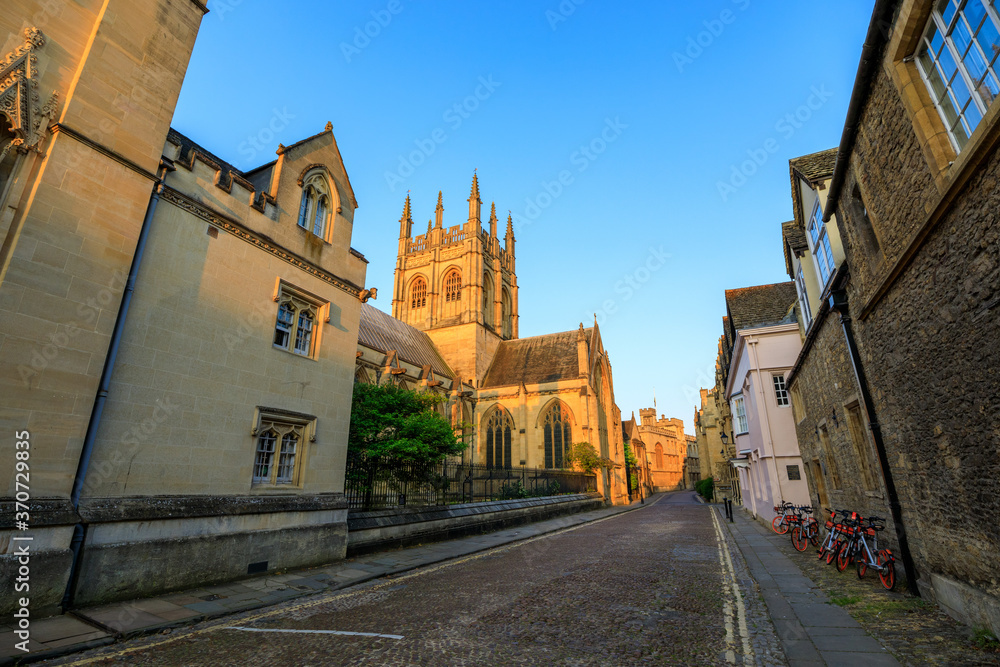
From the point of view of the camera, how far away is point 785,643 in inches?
203

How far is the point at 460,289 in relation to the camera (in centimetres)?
4606

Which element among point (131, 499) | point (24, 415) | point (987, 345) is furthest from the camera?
point (131, 499)

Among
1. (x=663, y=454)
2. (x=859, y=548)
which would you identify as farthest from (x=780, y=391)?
(x=663, y=454)

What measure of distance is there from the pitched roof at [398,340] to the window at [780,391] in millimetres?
21448

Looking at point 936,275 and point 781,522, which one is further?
point 781,522

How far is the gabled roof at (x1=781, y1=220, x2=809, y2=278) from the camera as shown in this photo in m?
13.3

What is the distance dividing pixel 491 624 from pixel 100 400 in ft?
22.4

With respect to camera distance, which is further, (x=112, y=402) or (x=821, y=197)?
(x=821, y=197)

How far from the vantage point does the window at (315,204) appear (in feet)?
38.6

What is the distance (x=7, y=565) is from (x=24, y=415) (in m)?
1.88

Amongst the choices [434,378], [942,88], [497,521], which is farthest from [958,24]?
[434,378]

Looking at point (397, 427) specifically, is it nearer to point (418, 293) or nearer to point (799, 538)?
point (799, 538)

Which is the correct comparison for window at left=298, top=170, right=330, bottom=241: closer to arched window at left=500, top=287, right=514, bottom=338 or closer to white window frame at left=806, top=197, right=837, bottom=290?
white window frame at left=806, top=197, right=837, bottom=290

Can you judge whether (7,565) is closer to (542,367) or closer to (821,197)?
(821,197)
